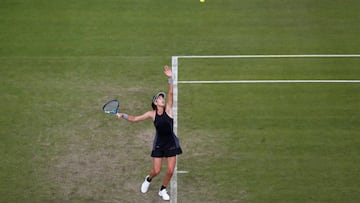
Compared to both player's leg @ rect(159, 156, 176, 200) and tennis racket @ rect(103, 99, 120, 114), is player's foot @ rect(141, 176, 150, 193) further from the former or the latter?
tennis racket @ rect(103, 99, 120, 114)

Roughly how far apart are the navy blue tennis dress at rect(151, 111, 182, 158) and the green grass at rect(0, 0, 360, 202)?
1182 mm

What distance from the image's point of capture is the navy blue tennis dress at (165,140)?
1205cm

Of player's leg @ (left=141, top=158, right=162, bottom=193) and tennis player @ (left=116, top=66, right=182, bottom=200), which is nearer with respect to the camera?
tennis player @ (left=116, top=66, right=182, bottom=200)

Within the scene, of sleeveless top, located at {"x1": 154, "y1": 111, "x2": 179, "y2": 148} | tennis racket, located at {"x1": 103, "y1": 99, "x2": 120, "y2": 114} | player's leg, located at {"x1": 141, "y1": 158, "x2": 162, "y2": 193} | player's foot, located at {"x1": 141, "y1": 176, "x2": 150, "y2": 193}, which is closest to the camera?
tennis racket, located at {"x1": 103, "y1": 99, "x2": 120, "y2": 114}

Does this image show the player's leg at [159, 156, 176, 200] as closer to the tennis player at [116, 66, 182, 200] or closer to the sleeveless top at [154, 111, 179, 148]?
the tennis player at [116, 66, 182, 200]

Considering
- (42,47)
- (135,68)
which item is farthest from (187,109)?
(42,47)

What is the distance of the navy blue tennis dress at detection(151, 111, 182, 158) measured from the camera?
474 inches

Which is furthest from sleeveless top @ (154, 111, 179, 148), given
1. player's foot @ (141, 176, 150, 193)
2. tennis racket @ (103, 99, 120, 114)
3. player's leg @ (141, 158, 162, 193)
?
player's foot @ (141, 176, 150, 193)

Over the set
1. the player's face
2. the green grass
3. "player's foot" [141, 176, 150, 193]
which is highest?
the player's face

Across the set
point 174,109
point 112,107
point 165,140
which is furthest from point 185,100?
point 165,140

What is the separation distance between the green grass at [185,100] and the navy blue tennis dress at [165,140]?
1182 mm

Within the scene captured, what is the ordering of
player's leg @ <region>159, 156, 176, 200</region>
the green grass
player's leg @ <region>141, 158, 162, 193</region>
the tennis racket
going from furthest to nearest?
1. the green grass
2. player's leg @ <region>141, 158, 162, 193</region>
3. player's leg @ <region>159, 156, 176, 200</region>
4. the tennis racket

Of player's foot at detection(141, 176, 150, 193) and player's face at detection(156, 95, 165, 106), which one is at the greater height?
player's face at detection(156, 95, 165, 106)

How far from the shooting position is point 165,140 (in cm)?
1216
